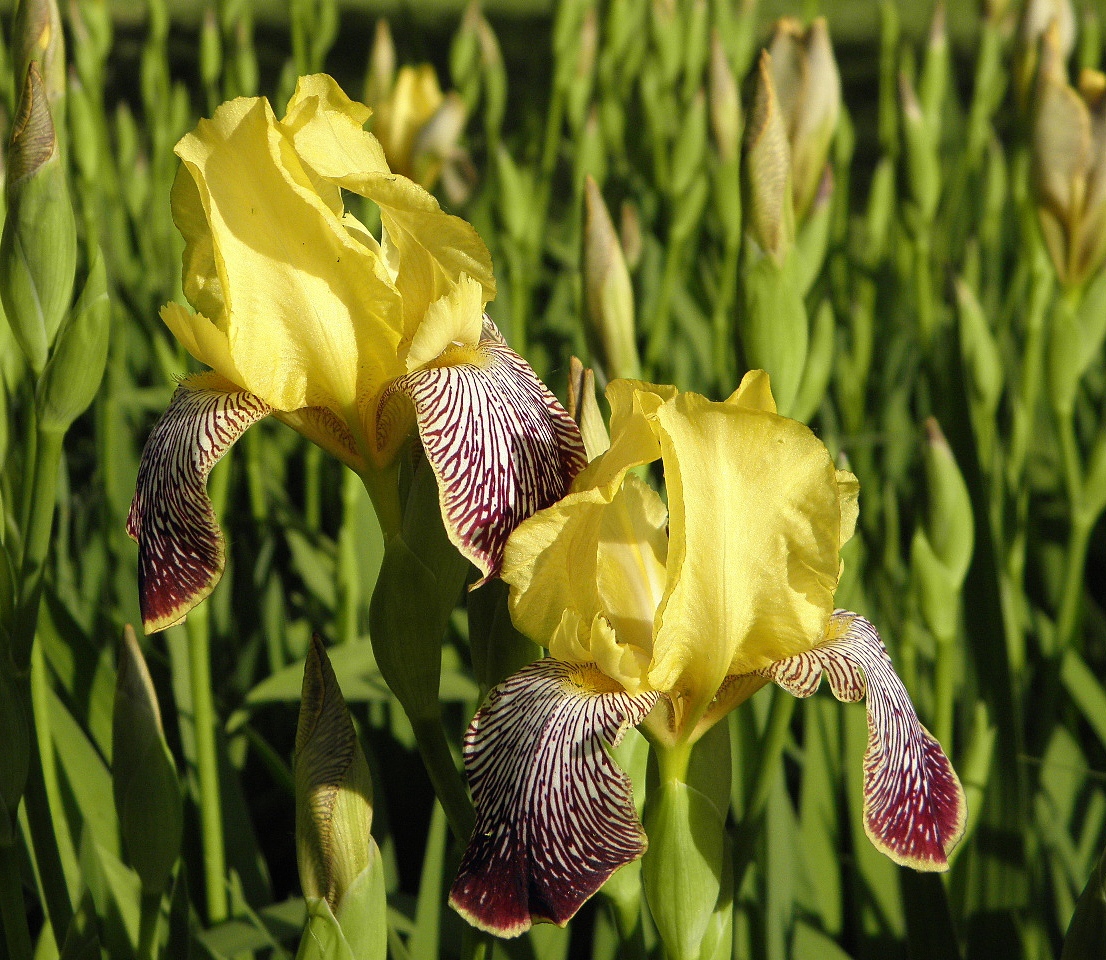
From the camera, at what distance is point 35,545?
98cm

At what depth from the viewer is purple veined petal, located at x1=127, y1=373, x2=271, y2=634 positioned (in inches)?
32.2

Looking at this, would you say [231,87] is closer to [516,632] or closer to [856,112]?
[516,632]

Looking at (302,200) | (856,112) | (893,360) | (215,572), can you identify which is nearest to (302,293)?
(302,200)

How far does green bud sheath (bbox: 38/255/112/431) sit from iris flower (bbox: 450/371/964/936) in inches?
18.7

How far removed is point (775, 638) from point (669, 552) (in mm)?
107

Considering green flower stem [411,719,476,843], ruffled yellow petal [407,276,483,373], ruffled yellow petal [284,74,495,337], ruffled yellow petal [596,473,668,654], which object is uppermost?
ruffled yellow petal [284,74,495,337]

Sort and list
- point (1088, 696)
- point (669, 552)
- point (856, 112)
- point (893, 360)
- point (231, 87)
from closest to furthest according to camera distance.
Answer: point (669, 552), point (1088, 696), point (893, 360), point (231, 87), point (856, 112)

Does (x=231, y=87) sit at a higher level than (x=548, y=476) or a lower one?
lower

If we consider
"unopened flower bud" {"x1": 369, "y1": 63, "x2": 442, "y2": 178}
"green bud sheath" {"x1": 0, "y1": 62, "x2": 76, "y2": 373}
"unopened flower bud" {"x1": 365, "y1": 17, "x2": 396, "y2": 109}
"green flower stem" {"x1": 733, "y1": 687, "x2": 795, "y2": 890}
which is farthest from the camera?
"unopened flower bud" {"x1": 369, "y1": 63, "x2": 442, "y2": 178}

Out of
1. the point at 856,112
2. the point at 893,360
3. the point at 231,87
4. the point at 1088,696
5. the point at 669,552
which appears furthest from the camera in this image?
the point at 856,112

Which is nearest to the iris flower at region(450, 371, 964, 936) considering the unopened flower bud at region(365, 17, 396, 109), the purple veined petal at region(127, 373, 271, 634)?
the purple veined petal at region(127, 373, 271, 634)

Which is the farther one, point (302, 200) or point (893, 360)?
point (893, 360)

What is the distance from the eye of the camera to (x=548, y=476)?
2.60 feet

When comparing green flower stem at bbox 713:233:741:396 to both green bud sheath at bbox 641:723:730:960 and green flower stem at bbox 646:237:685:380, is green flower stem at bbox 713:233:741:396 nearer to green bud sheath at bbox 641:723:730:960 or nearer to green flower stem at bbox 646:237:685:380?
green flower stem at bbox 646:237:685:380
